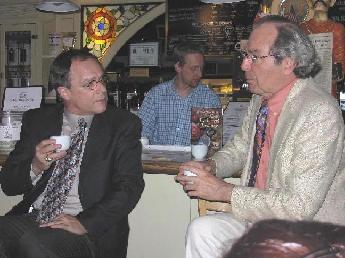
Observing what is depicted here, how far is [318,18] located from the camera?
312 cm

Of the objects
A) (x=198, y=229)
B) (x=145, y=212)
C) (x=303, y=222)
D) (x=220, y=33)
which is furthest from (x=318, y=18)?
(x=220, y=33)

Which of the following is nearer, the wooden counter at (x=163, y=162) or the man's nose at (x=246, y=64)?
the man's nose at (x=246, y=64)

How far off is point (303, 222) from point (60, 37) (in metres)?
7.16

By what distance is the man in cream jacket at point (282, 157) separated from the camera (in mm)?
1788

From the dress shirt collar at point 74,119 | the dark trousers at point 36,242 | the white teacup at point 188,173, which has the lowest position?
the dark trousers at point 36,242

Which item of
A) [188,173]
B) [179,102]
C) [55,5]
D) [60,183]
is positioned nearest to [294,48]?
[188,173]

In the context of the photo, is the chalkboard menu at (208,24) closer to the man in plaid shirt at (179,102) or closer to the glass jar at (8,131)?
the man in plaid shirt at (179,102)

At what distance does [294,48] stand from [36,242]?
1.30 m

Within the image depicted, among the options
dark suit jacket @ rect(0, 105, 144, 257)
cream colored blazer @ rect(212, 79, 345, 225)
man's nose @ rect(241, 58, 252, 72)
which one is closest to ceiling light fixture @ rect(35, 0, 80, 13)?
dark suit jacket @ rect(0, 105, 144, 257)

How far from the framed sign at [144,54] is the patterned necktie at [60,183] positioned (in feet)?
16.3

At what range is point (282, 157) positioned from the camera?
1885mm

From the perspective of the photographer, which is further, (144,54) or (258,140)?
(144,54)

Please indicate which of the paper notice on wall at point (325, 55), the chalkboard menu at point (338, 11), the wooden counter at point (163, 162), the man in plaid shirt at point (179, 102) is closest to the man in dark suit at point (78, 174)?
the wooden counter at point (163, 162)

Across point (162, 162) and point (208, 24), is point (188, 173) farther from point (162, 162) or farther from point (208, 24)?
point (208, 24)
